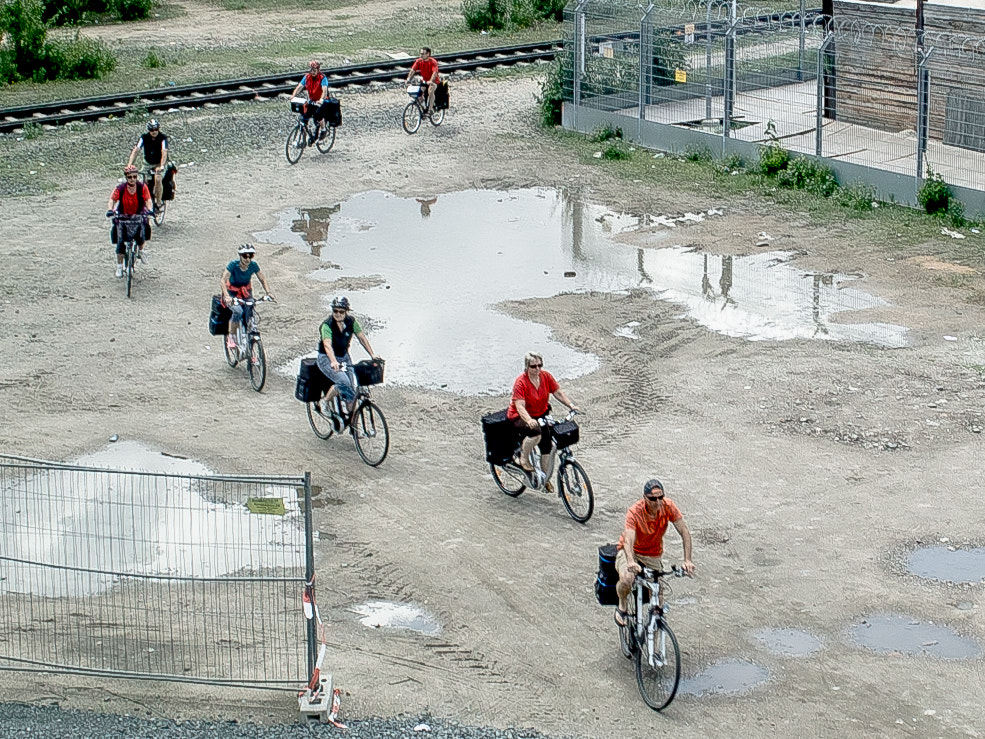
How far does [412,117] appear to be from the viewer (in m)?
27.6

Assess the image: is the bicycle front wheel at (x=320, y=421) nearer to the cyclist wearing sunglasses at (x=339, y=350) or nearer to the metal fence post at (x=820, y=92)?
the cyclist wearing sunglasses at (x=339, y=350)

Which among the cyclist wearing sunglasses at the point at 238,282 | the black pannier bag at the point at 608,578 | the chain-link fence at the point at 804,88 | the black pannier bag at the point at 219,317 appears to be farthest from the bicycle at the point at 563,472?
the chain-link fence at the point at 804,88

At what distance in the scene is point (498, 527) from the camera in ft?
41.2

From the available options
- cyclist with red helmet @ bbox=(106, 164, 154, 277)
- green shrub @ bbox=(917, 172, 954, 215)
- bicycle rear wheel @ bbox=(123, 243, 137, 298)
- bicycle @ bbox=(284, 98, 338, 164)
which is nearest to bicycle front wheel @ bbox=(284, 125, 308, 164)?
bicycle @ bbox=(284, 98, 338, 164)

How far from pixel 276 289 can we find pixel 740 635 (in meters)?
10.2

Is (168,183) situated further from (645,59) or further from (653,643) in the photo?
(653,643)

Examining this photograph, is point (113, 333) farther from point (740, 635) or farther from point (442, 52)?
point (442, 52)

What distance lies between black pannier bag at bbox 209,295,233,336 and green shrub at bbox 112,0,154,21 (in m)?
28.1

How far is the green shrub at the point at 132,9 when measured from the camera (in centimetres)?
4131

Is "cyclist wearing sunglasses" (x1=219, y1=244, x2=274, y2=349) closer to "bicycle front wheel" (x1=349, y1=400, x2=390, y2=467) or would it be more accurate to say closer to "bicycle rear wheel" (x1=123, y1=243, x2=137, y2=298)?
"bicycle front wheel" (x1=349, y1=400, x2=390, y2=467)

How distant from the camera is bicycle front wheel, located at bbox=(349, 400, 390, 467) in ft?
45.6

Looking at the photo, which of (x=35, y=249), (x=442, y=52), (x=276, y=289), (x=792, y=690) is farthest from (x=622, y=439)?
(x=442, y=52)

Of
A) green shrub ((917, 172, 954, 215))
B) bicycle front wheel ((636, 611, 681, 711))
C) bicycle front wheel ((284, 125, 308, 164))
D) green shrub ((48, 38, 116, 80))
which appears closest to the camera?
bicycle front wheel ((636, 611, 681, 711))

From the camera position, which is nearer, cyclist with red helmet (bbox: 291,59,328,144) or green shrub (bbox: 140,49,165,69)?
cyclist with red helmet (bbox: 291,59,328,144)
